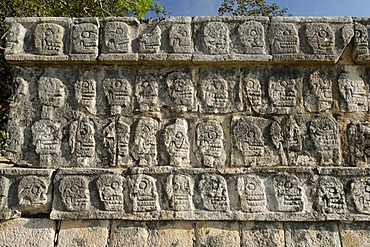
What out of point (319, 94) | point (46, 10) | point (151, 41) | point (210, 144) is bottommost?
point (210, 144)

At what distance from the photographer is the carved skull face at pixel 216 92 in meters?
3.79

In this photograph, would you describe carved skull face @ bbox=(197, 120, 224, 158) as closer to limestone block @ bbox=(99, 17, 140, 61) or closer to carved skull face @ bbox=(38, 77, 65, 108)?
limestone block @ bbox=(99, 17, 140, 61)

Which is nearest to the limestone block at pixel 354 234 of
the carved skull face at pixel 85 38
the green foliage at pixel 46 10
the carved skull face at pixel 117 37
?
the carved skull face at pixel 117 37

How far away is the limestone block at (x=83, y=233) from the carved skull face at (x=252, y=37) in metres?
2.26

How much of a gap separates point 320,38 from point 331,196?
1.62 metres

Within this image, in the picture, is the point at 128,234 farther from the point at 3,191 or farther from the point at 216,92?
the point at 216,92

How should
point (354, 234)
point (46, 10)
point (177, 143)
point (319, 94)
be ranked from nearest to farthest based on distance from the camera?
point (354, 234)
point (177, 143)
point (319, 94)
point (46, 10)

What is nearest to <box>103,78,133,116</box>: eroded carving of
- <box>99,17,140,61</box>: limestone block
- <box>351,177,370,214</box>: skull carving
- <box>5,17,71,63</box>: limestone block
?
<box>99,17,140,61</box>: limestone block

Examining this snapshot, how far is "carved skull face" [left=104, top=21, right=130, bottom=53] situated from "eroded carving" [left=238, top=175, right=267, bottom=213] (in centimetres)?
180

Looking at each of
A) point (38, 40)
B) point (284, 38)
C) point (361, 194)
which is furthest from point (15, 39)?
point (361, 194)

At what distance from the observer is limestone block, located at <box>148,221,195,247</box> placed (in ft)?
11.3

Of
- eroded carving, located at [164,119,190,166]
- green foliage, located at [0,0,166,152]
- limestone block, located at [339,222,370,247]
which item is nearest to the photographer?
limestone block, located at [339,222,370,247]

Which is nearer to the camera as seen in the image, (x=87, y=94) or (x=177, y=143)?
(x=177, y=143)

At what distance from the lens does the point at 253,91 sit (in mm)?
3807
